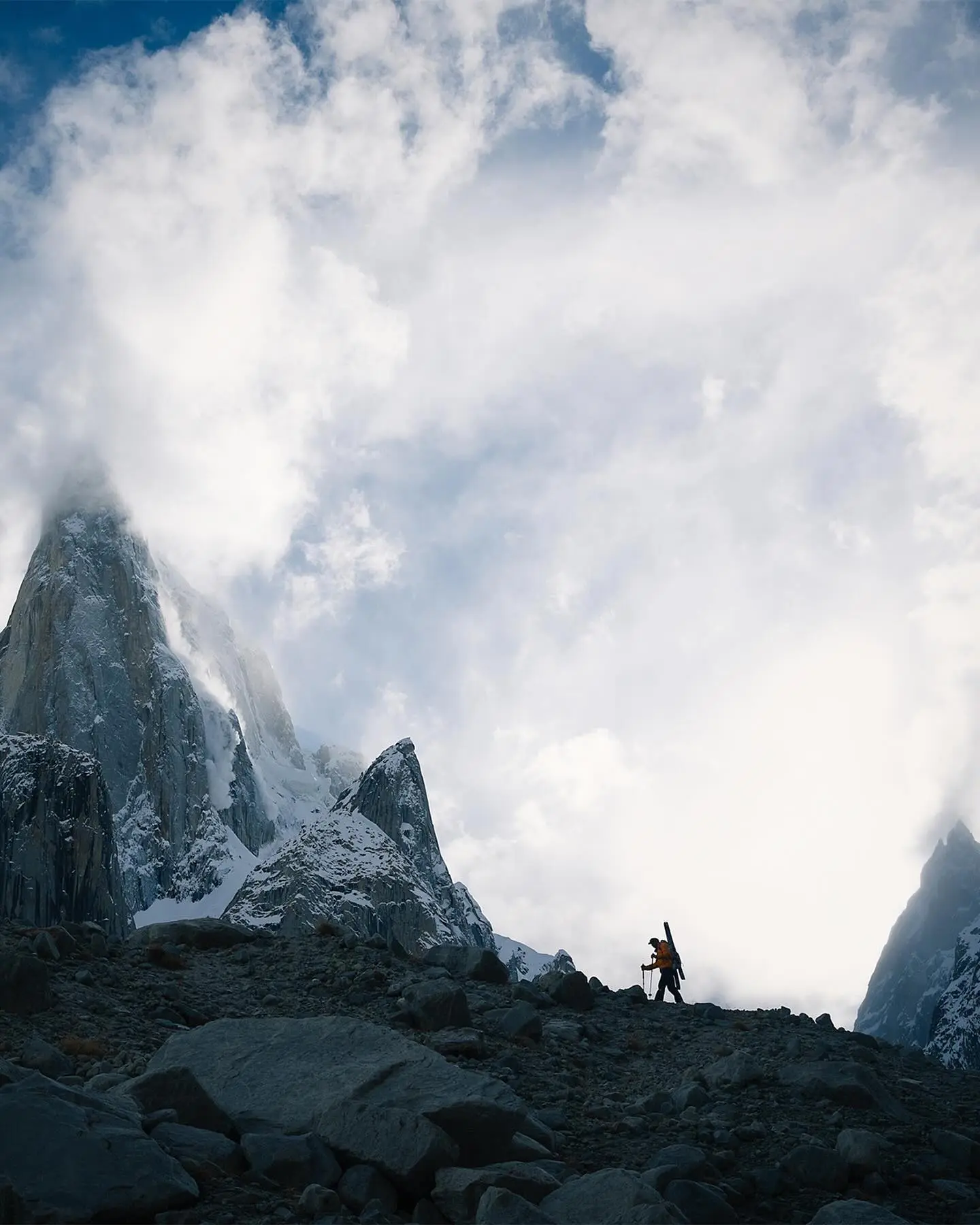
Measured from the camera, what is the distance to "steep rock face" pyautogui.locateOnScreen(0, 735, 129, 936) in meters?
129

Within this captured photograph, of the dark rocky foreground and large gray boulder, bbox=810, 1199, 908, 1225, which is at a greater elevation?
the dark rocky foreground

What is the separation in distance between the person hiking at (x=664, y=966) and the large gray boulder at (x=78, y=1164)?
16900 mm

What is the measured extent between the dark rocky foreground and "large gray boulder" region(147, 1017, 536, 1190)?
28 millimetres

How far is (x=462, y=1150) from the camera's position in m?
9.58

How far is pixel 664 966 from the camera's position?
23.5 meters

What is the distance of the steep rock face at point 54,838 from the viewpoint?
422ft

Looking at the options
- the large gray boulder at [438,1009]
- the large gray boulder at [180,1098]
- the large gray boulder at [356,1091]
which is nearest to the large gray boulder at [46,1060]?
the large gray boulder at [356,1091]

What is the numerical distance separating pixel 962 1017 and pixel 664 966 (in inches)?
5856

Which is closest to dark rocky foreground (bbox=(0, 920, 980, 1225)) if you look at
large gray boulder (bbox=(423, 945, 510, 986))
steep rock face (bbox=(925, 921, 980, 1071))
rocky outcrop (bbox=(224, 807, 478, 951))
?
large gray boulder (bbox=(423, 945, 510, 986))

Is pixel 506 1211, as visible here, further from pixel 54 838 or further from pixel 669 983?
pixel 54 838

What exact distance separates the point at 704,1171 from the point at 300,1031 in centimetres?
513

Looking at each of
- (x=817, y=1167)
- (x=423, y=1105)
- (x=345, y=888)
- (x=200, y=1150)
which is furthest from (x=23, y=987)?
(x=345, y=888)

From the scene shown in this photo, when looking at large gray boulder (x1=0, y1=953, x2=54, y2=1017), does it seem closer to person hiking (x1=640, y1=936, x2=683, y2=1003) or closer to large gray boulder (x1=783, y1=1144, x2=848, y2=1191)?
large gray boulder (x1=783, y1=1144, x2=848, y2=1191)

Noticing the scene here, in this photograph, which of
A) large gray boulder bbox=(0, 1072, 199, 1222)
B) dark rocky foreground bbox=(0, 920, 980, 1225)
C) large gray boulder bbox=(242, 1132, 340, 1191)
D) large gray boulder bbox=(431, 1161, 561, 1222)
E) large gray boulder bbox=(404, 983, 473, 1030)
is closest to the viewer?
large gray boulder bbox=(0, 1072, 199, 1222)
